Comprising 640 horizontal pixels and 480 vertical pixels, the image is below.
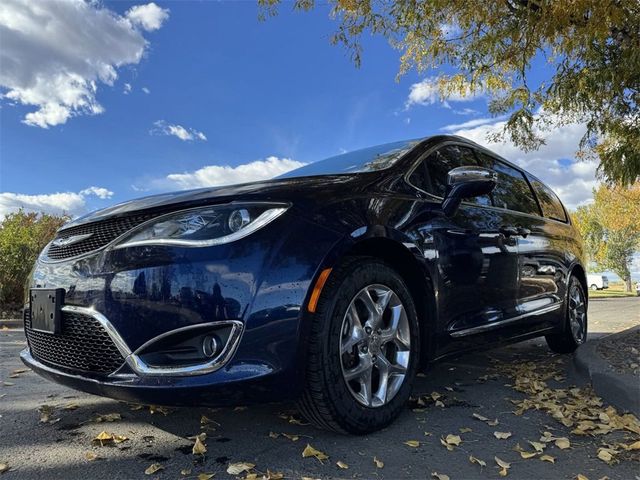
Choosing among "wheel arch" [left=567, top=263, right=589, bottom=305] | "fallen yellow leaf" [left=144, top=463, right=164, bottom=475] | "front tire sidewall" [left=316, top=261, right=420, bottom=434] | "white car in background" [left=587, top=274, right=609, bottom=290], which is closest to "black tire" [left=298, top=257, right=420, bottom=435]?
"front tire sidewall" [left=316, top=261, right=420, bottom=434]

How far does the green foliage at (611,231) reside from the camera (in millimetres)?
27594

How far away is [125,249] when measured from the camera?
2227mm

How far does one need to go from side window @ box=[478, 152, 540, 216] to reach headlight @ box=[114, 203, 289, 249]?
7.22 feet

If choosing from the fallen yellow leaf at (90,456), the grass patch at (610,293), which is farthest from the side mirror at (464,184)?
the grass patch at (610,293)

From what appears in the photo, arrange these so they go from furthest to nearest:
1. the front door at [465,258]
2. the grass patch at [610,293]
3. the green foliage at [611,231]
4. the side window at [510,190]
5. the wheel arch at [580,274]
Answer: the grass patch at [610,293]
the green foliage at [611,231]
the wheel arch at [580,274]
the side window at [510,190]
the front door at [465,258]

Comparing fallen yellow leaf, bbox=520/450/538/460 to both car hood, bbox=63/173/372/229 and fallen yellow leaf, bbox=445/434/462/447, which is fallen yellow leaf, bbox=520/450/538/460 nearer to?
fallen yellow leaf, bbox=445/434/462/447

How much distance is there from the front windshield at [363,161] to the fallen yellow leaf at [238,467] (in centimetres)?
150

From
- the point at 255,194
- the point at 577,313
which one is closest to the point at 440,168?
the point at 255,194

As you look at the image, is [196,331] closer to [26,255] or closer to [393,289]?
[393,289]

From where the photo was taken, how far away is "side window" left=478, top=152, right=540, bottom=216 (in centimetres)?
395

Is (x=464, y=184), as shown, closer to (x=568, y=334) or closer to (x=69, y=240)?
(x=69, y=240)

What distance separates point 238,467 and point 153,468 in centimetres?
34

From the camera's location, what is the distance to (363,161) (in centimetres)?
320

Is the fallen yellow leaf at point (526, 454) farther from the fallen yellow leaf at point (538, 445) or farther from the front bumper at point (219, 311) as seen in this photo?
the front bumper at point (219, 311)
